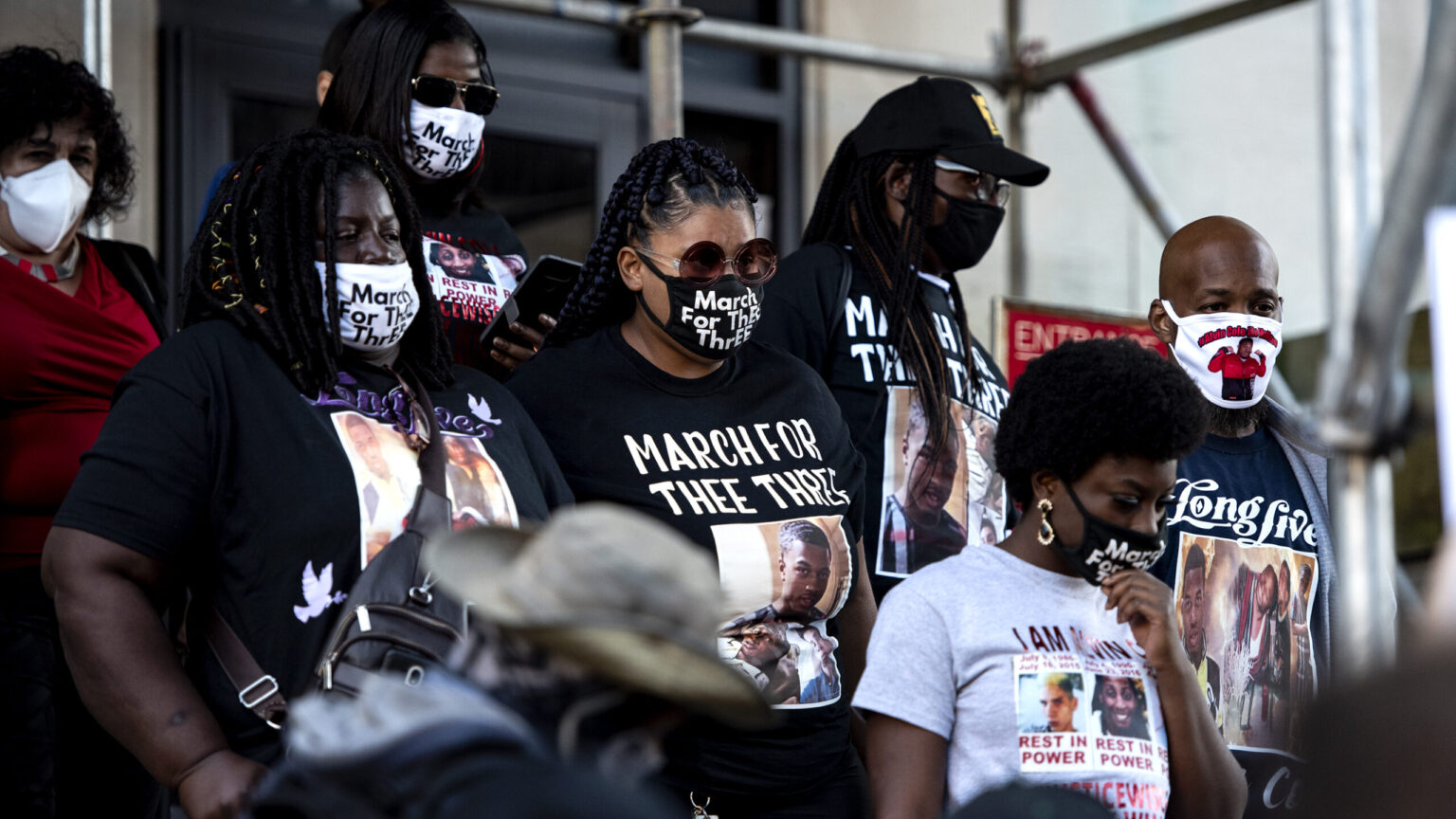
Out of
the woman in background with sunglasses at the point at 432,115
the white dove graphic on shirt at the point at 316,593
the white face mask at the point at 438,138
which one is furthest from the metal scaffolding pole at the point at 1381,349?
the white face mask at the point at 438,138

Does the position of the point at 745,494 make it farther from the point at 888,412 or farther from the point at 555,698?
the point at 555,698

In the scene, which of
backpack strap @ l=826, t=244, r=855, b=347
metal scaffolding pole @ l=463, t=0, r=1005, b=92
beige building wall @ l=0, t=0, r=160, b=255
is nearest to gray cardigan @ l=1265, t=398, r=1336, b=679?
Answer: backpack strap @ l=826, t=244, r=855, b=347

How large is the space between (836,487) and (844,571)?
0.19 metres

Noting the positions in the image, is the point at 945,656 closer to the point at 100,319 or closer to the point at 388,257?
the point at 388,257

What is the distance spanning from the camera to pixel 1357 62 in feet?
7.25

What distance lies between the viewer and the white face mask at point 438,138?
4109mm

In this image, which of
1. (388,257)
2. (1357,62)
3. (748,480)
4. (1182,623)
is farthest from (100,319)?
(1357,62)

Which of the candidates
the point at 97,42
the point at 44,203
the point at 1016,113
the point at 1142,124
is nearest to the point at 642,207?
the point at 44,203

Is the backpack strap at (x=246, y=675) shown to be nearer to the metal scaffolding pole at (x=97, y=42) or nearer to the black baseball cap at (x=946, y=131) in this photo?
the metal scaffolding pole at (x=97, y=42)

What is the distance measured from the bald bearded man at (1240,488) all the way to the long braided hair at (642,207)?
41.2 inches

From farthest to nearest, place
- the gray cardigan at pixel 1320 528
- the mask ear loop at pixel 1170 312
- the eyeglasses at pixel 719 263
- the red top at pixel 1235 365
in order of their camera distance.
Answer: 1. the mask ear loop at pixel 1170 312
2. the red top at pixel 1235 365
3. the gray cardigan at pixel 1320 528
4. the eyeglasses at pixel 719 263

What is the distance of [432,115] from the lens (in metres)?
4.11

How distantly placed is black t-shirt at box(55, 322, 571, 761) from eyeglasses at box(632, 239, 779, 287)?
2.51 feet

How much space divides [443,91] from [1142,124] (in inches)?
171
